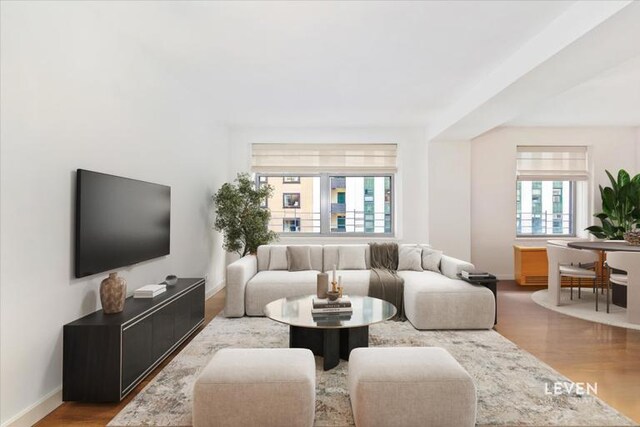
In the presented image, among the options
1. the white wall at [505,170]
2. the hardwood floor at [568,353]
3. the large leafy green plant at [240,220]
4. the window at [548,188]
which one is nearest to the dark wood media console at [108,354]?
the hardwood floor at [568,353]

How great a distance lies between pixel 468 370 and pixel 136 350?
2.45 meters

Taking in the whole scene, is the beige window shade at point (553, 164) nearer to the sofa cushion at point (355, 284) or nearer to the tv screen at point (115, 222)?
the sofa cushion at point (355, 284)

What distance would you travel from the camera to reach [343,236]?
22.1ft

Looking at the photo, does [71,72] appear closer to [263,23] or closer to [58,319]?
[263,23]

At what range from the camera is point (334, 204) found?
6.83 meters

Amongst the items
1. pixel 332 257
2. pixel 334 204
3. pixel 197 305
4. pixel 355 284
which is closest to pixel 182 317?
pixel 197 305

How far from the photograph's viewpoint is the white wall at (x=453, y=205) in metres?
6.36

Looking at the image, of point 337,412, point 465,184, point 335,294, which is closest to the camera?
point 337,412

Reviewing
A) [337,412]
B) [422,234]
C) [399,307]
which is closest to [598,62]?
[399,307]

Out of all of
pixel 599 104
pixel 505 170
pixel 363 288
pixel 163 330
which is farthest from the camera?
pixel 505 170

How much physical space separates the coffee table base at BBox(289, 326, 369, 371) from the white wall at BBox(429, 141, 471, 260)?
3.72m

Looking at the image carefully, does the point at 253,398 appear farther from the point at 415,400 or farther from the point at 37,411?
the point at 37,411

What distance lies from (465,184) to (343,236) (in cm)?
229

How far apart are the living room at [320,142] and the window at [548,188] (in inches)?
2.2
